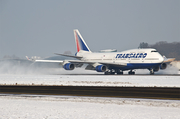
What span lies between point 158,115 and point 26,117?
18.5ft

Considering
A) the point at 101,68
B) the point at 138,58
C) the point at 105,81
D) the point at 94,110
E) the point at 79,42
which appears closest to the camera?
the point at 94,110

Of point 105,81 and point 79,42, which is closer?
point 105,81

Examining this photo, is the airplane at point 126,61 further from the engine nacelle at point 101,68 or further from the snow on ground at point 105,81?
the snow on ground at point 105,81

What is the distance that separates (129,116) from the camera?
39.2 feet

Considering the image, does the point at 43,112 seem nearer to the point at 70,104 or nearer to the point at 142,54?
the point at 70,104

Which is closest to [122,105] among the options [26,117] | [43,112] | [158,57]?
[43,112]

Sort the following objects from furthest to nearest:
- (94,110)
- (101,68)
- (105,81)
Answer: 1. (101,68)
2. (105,81)
3. (94,110)

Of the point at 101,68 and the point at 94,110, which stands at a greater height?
the point at 94,110

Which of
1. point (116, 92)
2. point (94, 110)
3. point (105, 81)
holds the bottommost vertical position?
point (105, 81)

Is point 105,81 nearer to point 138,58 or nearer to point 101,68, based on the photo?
point 138,58

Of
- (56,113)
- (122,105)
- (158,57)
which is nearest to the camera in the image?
(56,113)

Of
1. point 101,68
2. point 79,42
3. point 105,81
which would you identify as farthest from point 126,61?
point 105,81

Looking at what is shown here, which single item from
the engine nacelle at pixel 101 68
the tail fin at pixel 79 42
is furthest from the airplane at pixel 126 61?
the tail fin at pixel 79 42

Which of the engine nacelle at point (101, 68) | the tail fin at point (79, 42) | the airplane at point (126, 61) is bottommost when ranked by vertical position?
the engine nacelle at point (101, 68)
